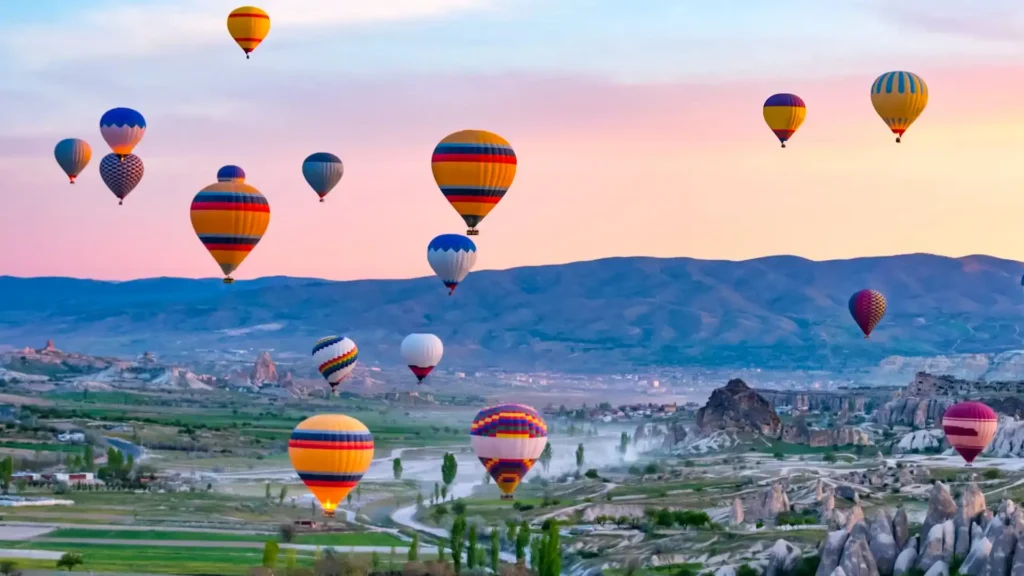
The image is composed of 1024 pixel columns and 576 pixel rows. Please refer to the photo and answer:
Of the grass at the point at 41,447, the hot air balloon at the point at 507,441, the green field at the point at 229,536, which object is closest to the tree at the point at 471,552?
the hot air balloon at the point at 507,441

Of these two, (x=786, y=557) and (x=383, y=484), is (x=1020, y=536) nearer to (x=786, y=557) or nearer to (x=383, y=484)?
(x=786, y=557)

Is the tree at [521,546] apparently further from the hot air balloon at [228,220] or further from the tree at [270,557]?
the hot air balloon at [228,220]

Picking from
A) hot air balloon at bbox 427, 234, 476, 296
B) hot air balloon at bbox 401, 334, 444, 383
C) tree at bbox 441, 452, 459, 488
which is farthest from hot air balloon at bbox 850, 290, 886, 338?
hot air balloon at bbox 427, 234, 476, 296

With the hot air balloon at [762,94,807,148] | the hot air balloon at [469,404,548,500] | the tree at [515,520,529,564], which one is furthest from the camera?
the hot air balloon at [762,94,807,148]

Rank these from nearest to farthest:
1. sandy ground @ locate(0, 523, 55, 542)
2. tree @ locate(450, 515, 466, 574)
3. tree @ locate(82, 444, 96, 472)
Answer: tree @ locate(450, 515, 466, 574)
sandy ground @ locate(0, 523, 55, 542)
tree @ locate(82, 444, 96, 472)

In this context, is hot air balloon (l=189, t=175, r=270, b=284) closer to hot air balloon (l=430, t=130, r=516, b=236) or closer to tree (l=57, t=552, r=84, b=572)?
hot air balloon (l=430, t=130, r=516, b=236)

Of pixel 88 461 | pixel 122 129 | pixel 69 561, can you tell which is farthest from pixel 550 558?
pixel 88 461
